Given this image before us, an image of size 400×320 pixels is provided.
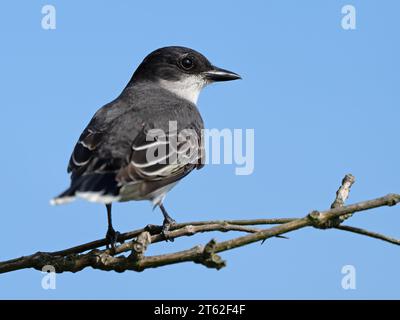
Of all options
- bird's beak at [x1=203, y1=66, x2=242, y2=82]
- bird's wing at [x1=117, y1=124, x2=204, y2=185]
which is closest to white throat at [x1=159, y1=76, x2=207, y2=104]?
bird's beak at [x1=203, y1=66, x2=242, y2=82]

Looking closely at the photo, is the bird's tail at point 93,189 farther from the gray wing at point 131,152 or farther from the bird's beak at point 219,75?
the bird's beak at point 219,75

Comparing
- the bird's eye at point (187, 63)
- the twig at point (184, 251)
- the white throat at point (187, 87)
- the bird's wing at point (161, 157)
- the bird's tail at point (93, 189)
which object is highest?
the bird's eye at point (187, 63)

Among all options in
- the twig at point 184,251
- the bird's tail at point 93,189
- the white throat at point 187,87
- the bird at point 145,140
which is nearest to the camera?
the twig at point 184,251

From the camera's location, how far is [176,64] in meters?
9.70

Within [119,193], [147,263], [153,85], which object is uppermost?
[153,85]

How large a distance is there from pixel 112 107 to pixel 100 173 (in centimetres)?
174

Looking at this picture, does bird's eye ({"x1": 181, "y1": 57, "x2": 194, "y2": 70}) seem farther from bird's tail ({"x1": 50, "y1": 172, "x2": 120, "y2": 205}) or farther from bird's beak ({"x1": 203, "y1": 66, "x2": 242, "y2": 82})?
bird's tail ({"x1": 50, "y1": 172, "x2": 120, "y2": 205})

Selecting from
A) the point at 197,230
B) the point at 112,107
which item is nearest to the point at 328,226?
the point at 197,230

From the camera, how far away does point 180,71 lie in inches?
382

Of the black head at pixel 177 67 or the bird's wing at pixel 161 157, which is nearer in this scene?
the bird's wing at pixel 161 157

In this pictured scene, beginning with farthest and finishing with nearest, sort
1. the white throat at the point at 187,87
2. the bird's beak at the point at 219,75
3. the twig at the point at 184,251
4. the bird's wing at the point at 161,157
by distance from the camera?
1. the bird's beak at the point at 219,75
2. the white throat at the point at 187,87
3. the bird's wing at the point at 161,157
4. the twig at the point at 184,251

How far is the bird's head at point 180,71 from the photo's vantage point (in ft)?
31.7

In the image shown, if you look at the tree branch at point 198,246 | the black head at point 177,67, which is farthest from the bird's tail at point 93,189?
the black head at point 177,67

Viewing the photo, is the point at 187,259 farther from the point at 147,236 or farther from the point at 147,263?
the point at 147,236
